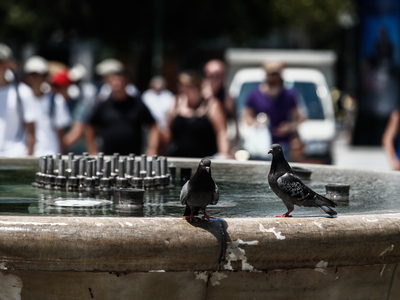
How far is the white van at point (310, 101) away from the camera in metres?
12.3

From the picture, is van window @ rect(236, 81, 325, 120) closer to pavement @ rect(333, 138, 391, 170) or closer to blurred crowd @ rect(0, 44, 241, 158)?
blurred crowd @ rect(0, 44, 241, 158)

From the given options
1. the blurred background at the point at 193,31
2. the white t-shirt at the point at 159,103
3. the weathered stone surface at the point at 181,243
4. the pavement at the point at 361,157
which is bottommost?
the pavement at the point at 361,157

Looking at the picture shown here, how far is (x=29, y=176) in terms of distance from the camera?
193 inches

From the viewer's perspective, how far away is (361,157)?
73.6 ft

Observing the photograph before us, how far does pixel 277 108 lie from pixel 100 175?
502cm

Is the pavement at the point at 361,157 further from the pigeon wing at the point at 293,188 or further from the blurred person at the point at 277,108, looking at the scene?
the pigeon wing at the point at 293,188

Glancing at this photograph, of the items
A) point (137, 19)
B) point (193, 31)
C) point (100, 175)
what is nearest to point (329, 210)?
point (100, 175)

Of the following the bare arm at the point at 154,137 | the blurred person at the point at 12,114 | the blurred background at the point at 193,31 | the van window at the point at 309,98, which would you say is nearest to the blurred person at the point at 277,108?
the bare arm at the point at 154,137

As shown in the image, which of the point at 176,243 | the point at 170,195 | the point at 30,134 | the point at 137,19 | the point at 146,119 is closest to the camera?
the point at 176,243

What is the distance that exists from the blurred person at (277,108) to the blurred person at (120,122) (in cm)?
156

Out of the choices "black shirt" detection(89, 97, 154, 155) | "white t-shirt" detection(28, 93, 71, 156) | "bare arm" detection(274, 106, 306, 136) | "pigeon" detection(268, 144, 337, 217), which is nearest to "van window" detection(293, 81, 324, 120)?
"bare arm" detection(274, 106, 306, 136)

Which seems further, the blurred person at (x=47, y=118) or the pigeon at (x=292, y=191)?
the blurred person at (x=47, y=118)

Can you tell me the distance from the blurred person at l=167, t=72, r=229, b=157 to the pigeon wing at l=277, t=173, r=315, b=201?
4345mm

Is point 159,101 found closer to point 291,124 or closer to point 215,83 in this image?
point 291,124
